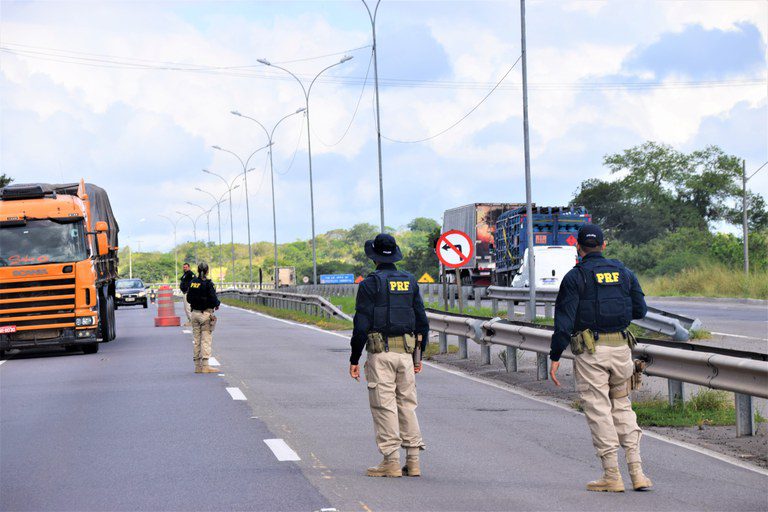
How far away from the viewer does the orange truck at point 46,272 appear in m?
21.6

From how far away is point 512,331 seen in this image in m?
15.8

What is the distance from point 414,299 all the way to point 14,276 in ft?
48.5

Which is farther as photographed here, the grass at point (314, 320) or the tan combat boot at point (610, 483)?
the grass at point (314, 320)

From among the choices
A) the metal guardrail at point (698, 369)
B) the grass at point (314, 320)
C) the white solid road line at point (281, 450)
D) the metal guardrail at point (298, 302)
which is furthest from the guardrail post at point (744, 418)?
the metal guardrail at point (298, 302)

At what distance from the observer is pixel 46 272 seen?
71.4 ft

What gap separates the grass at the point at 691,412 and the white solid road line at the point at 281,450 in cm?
380

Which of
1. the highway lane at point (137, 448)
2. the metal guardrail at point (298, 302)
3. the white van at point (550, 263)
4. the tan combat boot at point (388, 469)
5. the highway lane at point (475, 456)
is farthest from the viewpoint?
the white van at point (550, 263)

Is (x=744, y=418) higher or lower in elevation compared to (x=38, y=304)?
lower

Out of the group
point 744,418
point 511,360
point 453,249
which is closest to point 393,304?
point 744,418

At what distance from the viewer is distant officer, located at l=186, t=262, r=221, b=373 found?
676 inches

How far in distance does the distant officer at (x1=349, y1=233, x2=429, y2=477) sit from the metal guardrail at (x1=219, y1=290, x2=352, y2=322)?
23.7 metres

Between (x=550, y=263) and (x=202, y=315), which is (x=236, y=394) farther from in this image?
(x=550, y=263)

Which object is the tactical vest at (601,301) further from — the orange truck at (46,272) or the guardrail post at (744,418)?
the orange truck at (46,272)

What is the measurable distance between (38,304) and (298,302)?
20.6m
